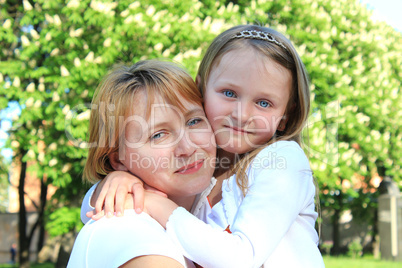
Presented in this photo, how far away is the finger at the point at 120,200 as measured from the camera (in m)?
1.68

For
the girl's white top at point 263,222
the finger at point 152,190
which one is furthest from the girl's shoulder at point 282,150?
the finger at point 152,190

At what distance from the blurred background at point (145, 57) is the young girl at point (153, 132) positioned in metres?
0.94

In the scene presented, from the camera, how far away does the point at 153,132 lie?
1858 millimetres

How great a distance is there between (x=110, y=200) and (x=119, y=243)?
319 millimetres

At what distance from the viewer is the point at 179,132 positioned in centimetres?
192

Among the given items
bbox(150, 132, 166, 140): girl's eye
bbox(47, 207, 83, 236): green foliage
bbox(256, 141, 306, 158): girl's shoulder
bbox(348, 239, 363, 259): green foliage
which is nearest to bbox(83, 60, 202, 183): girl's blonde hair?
bbox(150, 132, 166, 140): girl's eye

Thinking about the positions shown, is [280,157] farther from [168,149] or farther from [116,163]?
[116,163]

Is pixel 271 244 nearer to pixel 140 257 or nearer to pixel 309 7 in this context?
pixel 140 257

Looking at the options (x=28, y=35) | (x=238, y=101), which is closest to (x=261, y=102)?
(x=238, y=101)

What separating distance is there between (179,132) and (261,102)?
502 mm

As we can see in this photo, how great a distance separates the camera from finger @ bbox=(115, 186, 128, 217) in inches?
66.0

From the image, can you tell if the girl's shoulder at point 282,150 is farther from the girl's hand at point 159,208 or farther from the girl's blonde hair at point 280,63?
the girl's hand at point 159,208

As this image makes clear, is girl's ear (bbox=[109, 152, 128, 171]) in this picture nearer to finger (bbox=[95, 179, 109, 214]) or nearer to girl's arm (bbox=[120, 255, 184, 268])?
finger (bbox=[95, 179, 109, 214])

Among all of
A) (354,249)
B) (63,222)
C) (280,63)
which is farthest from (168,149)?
(354,249)
